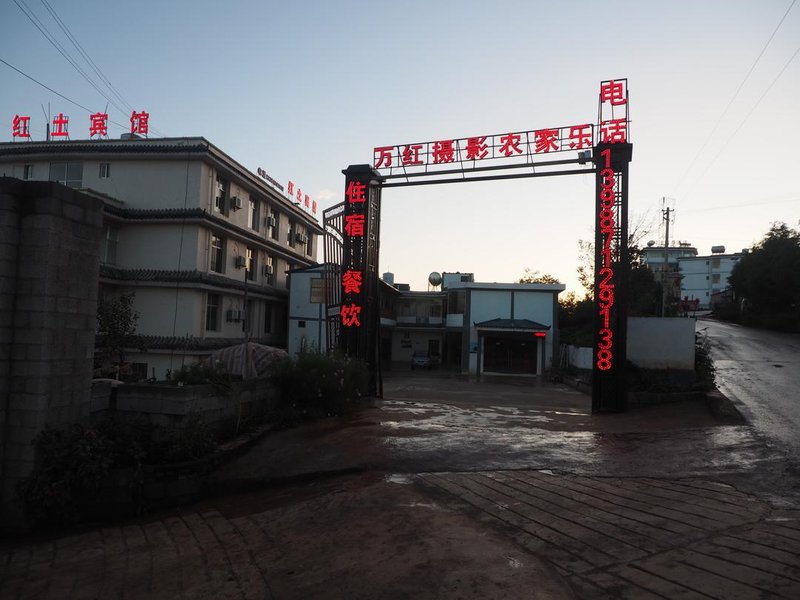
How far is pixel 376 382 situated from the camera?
18391 mm

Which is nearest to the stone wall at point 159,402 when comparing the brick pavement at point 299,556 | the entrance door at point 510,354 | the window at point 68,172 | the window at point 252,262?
the brick pavement at point 299,556

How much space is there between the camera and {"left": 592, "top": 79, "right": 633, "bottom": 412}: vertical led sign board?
14.8 meters

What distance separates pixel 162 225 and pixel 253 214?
572 cm

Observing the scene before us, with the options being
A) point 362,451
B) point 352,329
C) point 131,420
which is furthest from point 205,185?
point 362,451

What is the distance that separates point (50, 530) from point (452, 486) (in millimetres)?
5460

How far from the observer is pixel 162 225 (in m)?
24.3

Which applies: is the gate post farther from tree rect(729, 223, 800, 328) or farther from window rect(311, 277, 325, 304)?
tree rect(729, 223, 800, 328)

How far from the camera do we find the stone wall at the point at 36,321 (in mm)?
7672

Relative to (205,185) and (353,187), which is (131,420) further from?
(205,185)

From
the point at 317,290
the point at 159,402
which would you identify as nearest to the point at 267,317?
the point at 317,290

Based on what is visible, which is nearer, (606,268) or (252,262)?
(606,268)

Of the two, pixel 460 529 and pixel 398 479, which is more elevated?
pixel 460 529

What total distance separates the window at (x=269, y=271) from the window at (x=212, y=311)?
528cm

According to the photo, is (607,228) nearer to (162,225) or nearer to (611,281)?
(611,281)
